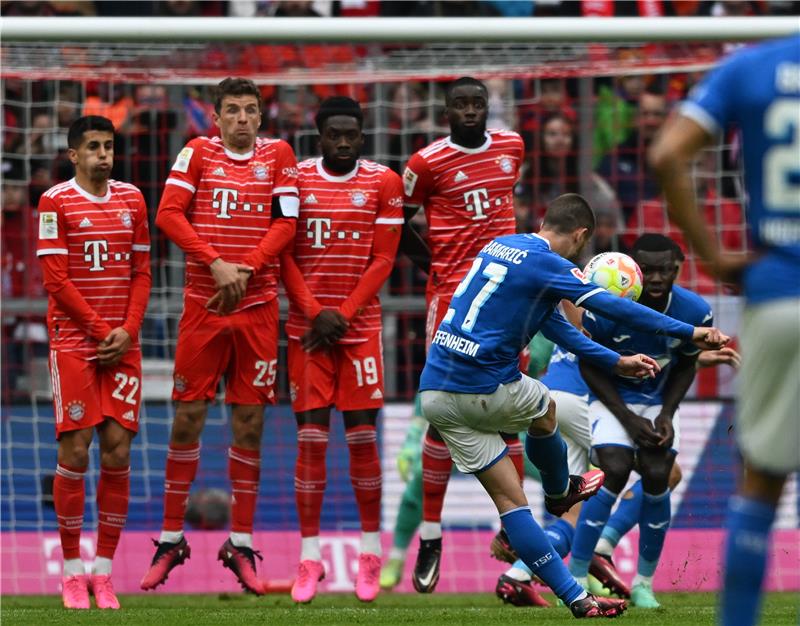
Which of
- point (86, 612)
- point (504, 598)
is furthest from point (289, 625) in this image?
point (504, 598)

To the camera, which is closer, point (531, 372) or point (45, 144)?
point (531, 372)

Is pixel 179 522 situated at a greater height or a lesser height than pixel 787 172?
lesser

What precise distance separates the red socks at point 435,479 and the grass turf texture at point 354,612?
0.50 metres

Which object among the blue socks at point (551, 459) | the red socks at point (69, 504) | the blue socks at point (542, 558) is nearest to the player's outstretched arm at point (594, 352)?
the blue socks at point (551, 459)

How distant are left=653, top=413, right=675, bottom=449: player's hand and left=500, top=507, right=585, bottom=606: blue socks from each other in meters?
1.61

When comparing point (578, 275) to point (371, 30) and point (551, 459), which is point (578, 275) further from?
point (371, 30)

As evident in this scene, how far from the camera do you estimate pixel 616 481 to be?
8.16 m

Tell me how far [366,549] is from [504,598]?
30.5 inches

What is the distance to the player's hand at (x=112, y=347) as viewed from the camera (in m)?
8.11

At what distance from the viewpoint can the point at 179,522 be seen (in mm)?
8500

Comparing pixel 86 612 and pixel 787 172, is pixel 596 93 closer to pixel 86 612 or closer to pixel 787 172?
pixel 86 612

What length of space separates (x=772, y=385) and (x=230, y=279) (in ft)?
14.2

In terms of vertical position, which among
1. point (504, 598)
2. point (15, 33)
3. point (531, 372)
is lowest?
point (504, 598)

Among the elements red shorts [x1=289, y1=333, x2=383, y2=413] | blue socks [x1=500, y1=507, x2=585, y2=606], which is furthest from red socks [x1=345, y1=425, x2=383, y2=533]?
blue socks [x1=500, y1=507, x2=585, y2=606]
